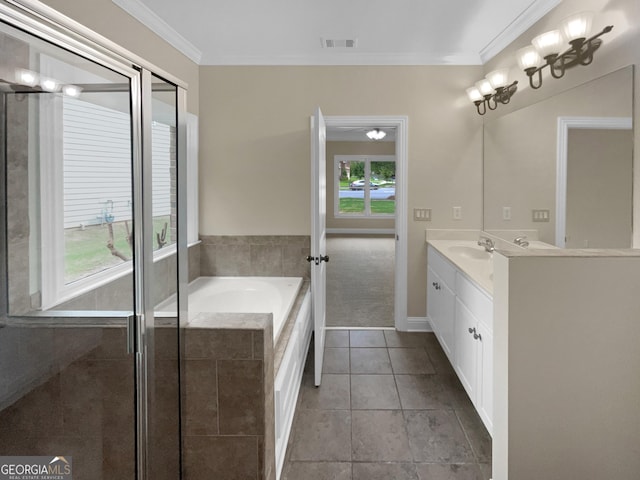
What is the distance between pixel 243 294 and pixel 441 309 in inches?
64.3

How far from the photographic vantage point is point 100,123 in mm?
1506

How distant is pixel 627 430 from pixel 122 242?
194 cm

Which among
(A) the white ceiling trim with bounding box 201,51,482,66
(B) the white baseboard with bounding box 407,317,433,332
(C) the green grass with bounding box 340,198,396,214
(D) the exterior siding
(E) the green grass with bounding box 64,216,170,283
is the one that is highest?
(A) the white ceiling trim with bounding box 201,51,482,66

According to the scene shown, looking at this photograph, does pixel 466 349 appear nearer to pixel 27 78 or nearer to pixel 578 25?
pixel 578 25

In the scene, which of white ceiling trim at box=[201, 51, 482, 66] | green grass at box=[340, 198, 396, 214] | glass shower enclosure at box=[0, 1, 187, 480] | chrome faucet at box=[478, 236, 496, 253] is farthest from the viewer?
green grass at box=[340, 198, 396, 214]

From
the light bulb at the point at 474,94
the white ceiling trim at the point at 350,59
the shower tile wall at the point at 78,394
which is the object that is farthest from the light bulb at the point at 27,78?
the light bulb at the point at 474,94

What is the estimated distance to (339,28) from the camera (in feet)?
10.5

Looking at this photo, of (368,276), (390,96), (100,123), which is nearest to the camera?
(100,123)

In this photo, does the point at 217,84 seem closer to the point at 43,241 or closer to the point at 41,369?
the point at 43,241

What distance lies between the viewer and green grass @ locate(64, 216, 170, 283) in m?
1.45

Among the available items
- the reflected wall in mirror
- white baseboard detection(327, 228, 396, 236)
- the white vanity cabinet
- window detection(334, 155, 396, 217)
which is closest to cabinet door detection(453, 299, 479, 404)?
the white vanity cabinet

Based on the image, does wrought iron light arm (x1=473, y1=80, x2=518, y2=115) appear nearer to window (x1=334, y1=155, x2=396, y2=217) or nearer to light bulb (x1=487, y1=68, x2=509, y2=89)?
light bulb (x1=487, y1=68, x2=509, y2=89)

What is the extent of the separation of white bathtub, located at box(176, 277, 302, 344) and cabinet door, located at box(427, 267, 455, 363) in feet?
3.70

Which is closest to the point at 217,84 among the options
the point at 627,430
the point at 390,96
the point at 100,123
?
the point at 390,96
